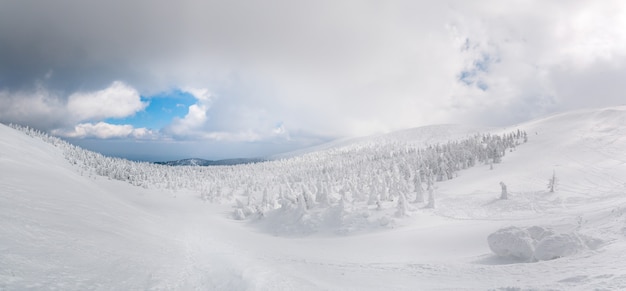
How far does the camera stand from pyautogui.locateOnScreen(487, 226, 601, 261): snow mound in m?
16.5

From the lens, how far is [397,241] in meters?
31.7

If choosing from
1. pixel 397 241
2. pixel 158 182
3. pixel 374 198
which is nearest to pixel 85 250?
pixel 397 241

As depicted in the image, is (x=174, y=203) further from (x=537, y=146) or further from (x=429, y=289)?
(x=537, y=146)

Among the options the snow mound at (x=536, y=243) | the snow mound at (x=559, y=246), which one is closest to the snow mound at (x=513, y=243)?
the snow mound at (x=536, y=243)

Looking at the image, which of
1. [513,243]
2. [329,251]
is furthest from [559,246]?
[329,251]

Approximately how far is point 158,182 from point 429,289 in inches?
3841

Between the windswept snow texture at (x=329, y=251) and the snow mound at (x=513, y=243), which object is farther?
the snow mound at (x=513, y=243)

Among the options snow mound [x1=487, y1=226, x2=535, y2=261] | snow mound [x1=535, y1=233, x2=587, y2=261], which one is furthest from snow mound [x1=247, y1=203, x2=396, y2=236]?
snow mound [x1=535, y1=233, x2=587, y2=261]

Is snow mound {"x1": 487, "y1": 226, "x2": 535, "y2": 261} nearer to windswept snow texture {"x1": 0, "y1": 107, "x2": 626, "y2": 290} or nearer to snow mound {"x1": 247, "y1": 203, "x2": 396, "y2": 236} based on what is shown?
windswept snow texture {"x1": 0, "y1": 107, "x2": 626, "y2": 290}

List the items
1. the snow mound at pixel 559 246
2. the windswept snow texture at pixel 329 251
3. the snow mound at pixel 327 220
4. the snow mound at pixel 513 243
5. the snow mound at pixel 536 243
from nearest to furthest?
the windswept snow texture at pixel 329 251 → the snow mound at pixel 559 246 → the snow mound at pixel 536 243 → the snow mound at pixel 513 243 → the snow mound at pixel 327 220

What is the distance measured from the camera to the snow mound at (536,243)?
16.5 metres

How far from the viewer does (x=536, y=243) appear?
18.7 metres

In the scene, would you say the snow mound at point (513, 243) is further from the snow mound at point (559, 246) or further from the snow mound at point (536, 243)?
the snow mound at point (559, 246)

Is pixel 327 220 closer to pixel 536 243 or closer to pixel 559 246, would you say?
pixel 536 243
